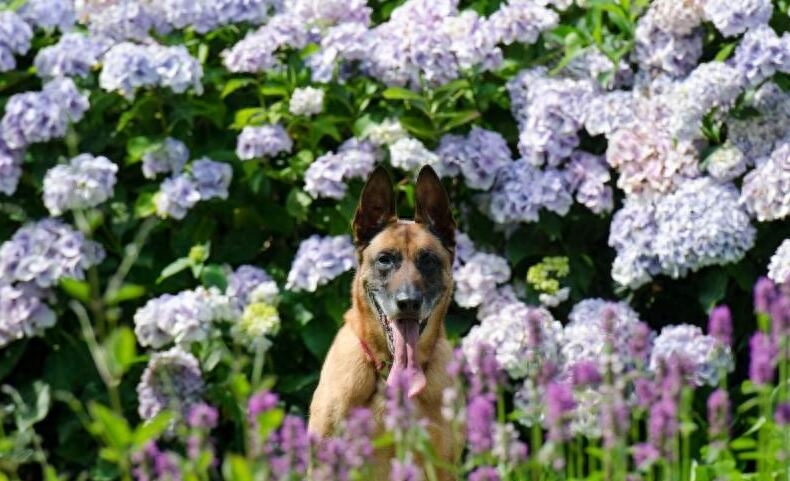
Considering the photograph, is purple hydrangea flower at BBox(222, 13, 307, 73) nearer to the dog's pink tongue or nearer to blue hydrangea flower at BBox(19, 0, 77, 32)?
blue hydrangea flower at BBox(19, 0, 77, 32)

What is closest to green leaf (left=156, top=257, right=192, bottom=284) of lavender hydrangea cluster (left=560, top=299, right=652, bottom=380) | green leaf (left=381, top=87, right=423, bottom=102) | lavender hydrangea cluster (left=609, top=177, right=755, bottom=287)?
green leaf (left=381, top=87, right=423, bottom=102)

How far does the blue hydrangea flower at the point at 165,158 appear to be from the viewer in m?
6.99

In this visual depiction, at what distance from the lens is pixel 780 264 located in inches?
245

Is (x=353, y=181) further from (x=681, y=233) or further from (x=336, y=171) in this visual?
(x=681, y=233)

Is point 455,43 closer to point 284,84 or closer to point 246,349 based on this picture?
point 284,84

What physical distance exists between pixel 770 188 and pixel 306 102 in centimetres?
187

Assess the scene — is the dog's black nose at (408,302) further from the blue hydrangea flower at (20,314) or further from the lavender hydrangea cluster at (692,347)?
the blue hydrangea flower at (20,314)

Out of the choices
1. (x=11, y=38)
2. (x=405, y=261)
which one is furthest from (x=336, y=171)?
(x=11, y=38)

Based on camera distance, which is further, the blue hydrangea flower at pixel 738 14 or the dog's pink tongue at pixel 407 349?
the blue hydrangea flower at pixel 738 14

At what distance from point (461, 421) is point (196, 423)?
651mm

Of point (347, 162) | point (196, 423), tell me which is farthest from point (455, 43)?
point (196, 423)

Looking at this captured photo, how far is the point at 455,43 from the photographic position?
6.87 metres

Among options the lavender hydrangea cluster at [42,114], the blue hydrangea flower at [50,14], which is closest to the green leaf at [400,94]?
the lavender hydrangea cluster at [42,114]

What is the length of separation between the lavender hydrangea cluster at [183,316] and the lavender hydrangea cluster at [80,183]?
19.4 inches
